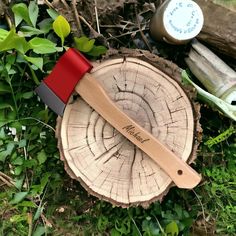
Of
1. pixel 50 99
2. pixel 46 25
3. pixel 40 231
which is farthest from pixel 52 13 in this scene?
pixel 40 231

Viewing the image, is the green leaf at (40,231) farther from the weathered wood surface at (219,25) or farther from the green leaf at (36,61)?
the weathered wood surface at (219,25)

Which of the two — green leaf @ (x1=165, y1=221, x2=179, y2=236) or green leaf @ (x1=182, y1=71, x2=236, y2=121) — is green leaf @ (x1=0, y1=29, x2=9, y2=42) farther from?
green leaf @ (x1=165, y1=221, x2=179, y2=236)

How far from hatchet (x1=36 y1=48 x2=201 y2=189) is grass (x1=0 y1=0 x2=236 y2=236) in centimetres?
17

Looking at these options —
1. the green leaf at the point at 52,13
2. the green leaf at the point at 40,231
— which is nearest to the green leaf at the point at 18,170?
the green leaf at the point at 40,231

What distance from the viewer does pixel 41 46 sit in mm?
1759

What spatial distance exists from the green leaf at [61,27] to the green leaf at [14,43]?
111mm

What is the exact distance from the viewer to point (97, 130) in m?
1.72

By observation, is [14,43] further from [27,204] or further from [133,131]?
[27,204]

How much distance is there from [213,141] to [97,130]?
18.2 inches

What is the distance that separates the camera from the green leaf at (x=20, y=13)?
1771 millimetres

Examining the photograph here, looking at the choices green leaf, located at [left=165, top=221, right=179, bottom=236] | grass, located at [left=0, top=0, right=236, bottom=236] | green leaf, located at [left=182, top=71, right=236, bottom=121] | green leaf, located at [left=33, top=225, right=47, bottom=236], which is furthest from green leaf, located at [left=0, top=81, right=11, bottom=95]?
green leaf, located at [left=165, top=221, right=179, bottom=236]

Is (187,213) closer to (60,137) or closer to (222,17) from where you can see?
(60,137)

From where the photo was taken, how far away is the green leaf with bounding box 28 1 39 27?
1806mm

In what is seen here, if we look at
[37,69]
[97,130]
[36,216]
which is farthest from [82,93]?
[36,216]
